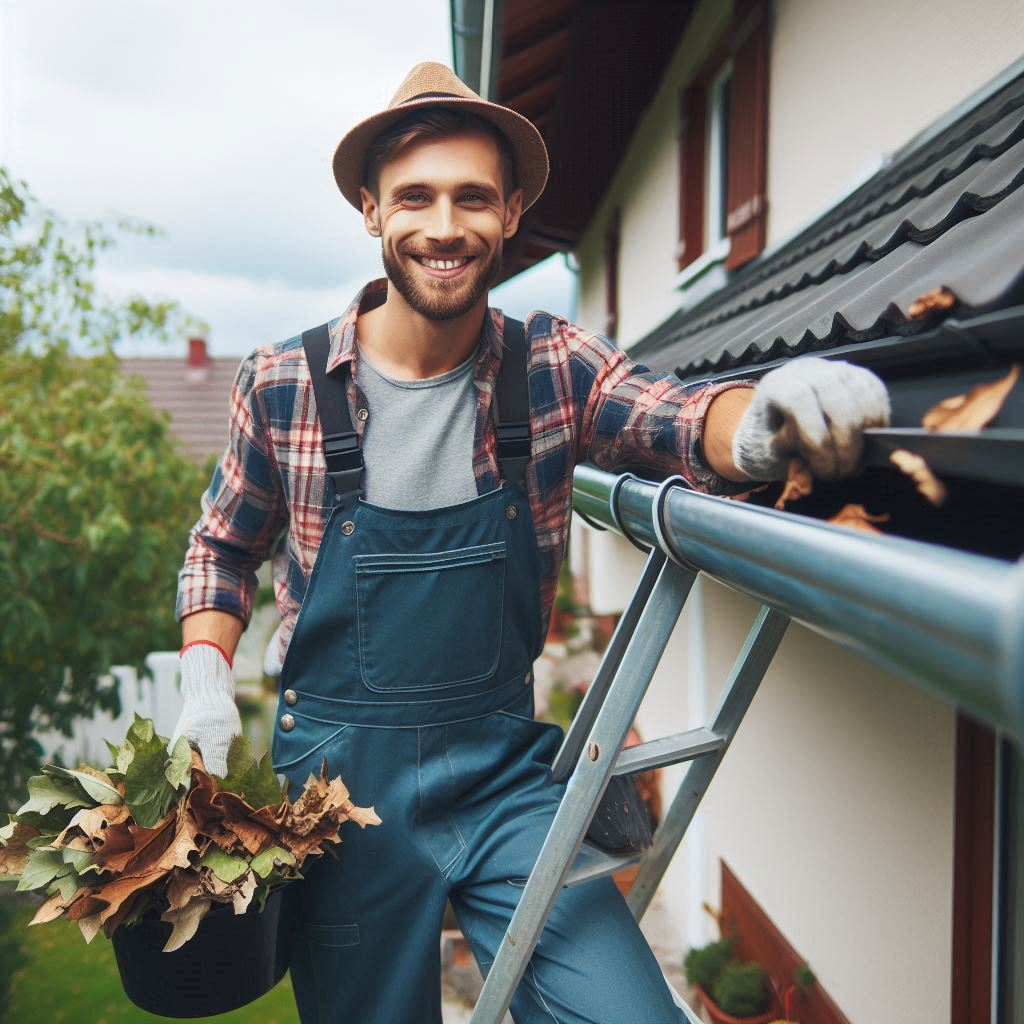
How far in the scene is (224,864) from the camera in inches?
58.6

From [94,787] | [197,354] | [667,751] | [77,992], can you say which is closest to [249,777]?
[94,787]

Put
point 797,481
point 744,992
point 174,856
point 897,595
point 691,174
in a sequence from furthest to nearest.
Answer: point 691,174 → point 744,992 → point 174,856 → point 797,481 → point 897,595

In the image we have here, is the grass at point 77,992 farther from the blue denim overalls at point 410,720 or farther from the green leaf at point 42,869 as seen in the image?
the green leaf at point 42,869

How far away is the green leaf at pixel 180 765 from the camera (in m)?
1.54

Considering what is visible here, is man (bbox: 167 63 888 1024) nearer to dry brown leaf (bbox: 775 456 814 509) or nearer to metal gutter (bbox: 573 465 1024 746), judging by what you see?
dry brown leaf (bbox: 775 456 814 509)

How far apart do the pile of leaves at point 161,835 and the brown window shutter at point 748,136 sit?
119 inches

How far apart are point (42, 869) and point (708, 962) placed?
265 centimetres

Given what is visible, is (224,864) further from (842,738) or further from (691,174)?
(691,174)

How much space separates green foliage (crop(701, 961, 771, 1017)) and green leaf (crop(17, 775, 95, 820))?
2340 millimetres

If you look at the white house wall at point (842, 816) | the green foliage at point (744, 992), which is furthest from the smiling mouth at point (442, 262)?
the green foliage at point (744, 992)

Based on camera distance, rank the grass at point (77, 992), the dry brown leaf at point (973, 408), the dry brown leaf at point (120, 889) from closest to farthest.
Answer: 1. the dry brown leaf at point (973, 408)
2. the dry brown leaf at point (120, 889)
3. the grass at point (77, 992)

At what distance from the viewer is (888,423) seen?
1018 millimetres

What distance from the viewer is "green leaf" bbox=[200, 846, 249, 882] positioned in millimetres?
1474

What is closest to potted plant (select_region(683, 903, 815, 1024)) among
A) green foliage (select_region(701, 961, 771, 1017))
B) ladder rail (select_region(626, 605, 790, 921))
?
green foliage (select_region(701, 961, 771, 1017))
